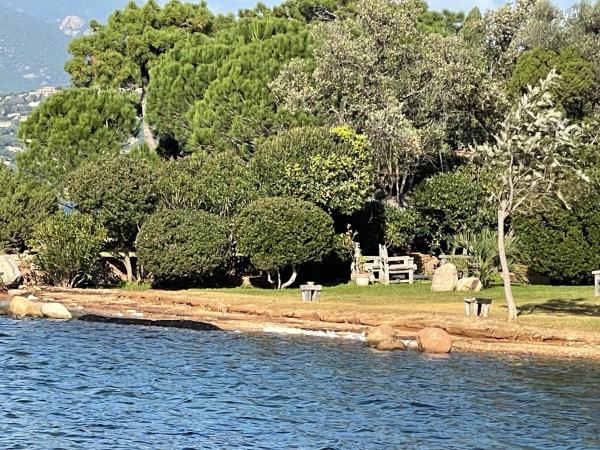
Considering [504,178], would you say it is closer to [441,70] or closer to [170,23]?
[441,70]

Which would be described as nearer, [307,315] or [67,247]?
[307,315]

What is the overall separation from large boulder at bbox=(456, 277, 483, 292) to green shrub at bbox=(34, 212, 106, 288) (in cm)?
1615

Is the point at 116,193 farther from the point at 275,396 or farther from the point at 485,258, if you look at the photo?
the point at 275,396

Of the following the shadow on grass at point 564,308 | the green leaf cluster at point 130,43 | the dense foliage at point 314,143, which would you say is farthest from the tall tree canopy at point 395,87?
the green leaf cluster at point 130,43

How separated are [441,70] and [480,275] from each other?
40.0ft

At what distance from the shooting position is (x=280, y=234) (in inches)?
1710

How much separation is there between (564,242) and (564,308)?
882 centimetres

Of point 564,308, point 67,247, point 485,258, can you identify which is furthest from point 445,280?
point 67,247

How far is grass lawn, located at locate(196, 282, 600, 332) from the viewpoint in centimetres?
3325

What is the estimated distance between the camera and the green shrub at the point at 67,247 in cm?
4438

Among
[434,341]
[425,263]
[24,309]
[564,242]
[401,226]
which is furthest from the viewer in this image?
[425,263]

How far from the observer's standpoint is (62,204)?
177 feet

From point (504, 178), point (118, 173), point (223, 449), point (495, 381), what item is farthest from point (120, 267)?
point (223, 449)

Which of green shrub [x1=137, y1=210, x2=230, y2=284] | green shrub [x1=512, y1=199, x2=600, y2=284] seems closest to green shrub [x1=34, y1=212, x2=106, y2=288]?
green shrub [x1=137, y1=210, x2=230, y2=284]
